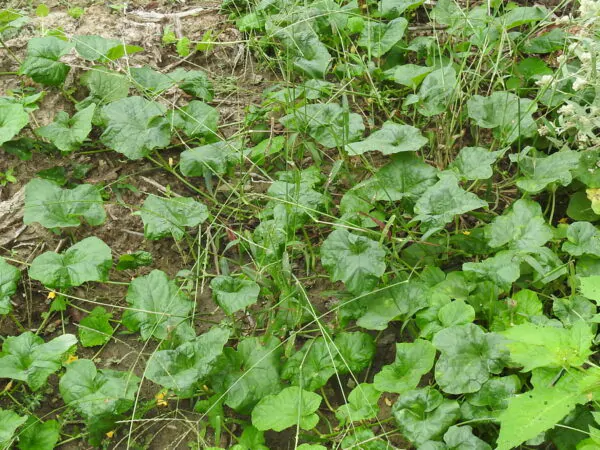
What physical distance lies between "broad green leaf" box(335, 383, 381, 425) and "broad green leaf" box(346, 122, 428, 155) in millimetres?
829

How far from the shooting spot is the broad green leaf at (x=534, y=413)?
4.90 feet

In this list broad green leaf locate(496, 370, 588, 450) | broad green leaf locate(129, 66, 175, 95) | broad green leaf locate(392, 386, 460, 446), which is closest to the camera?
broad green leaf locate(496, 370, 588, 450)

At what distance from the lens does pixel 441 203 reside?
220 centimetres

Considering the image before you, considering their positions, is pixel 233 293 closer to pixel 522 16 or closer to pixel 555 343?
pixel 555 343

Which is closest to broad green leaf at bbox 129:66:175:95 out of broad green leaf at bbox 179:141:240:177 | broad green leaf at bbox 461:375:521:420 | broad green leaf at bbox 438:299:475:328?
broad green leaf at bbox 179:141:240:177

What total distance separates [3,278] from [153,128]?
2.69ft

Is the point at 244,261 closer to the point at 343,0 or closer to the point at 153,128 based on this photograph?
the point at 153,128

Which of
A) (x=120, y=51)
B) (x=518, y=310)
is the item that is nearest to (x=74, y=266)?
(x=120, y=51)

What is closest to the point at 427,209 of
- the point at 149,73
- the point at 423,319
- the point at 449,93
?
the point at 423,319

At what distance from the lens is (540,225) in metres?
2.17

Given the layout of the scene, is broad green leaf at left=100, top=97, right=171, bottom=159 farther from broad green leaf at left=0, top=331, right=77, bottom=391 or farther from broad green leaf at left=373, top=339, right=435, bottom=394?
broad green leaf at left=373, top=339, right=435, bottom=394

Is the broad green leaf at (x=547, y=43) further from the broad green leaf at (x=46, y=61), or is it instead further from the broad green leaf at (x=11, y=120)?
the broad green leaf at (x=11, y=120)

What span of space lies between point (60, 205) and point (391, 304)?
1275 mm

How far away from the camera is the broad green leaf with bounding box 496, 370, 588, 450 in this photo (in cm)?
149
